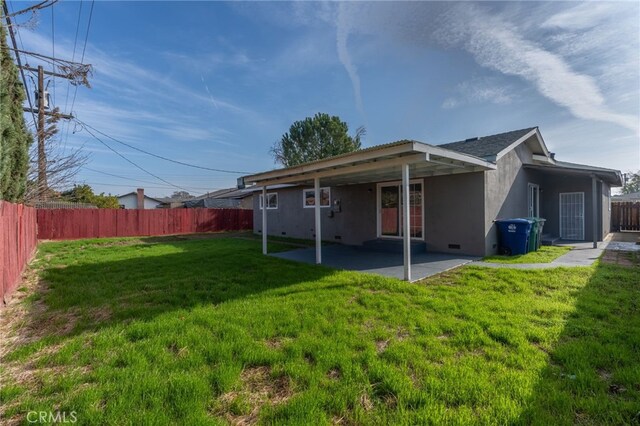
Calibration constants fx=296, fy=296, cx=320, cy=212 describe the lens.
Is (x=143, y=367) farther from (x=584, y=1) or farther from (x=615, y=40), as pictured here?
(x=615, y=40)

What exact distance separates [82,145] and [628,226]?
24.7 m

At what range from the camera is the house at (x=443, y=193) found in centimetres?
636

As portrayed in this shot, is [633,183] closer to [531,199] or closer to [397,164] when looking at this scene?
[531,199]

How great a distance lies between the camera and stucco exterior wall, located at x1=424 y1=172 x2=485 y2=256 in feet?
26.1

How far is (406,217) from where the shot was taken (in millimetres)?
5500

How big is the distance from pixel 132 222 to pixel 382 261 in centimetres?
1589

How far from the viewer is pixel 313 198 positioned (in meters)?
13.3

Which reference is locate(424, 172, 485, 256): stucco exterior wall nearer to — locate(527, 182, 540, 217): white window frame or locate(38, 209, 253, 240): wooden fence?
locate(527, 182, 540, 217): white window frame

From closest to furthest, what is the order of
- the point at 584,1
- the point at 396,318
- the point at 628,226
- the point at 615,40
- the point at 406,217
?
the point at 396,318, the point at 406,217, the point at 584,1, the point at 615,40, the point at 628,226

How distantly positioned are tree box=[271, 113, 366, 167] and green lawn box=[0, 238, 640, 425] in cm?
2593

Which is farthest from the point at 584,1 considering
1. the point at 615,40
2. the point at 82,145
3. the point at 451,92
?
the point at 82,145

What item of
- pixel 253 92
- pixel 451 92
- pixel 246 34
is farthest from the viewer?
pixel 253 92

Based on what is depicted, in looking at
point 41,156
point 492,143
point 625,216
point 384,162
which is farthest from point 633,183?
point 41,156

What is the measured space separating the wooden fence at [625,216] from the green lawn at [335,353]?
14125mm
